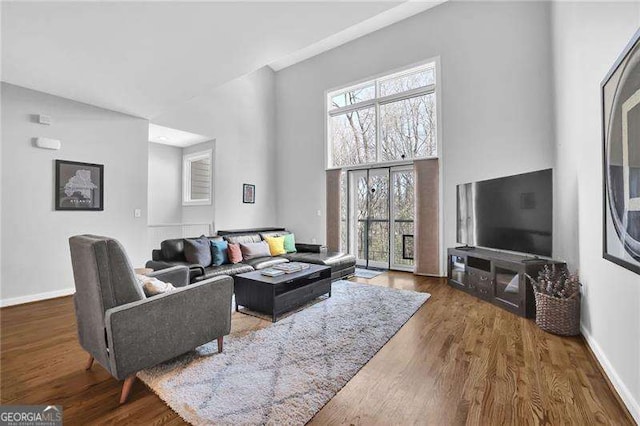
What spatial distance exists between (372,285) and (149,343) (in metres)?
3.17

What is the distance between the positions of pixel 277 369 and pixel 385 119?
5.03 m

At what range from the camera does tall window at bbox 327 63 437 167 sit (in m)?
5.21

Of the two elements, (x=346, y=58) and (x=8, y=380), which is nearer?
(x=8, y=380)

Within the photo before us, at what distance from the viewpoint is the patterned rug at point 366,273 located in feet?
16.2

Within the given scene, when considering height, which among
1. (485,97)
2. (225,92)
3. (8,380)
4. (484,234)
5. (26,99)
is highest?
(225,92)

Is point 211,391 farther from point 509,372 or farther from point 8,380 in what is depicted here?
point 509,372

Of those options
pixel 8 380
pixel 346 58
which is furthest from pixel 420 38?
pixel 8 380

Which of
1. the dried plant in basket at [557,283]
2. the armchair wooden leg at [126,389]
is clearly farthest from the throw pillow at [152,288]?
the dried plant in basket at [557,283]

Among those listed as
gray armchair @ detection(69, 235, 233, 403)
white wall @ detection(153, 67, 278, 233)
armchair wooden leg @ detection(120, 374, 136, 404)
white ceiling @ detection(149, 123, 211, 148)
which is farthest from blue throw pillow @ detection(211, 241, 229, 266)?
white ceiling @ detection(149, 123, 211, 148)

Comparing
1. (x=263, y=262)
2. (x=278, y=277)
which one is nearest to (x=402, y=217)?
(x=263, y=262)

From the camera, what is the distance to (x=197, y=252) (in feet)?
12.6

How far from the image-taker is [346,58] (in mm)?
6098

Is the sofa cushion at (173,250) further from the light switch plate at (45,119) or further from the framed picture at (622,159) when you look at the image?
the framed picture at (622,159)

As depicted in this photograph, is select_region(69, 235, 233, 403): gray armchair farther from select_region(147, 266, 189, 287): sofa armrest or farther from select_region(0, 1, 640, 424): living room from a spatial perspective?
select_region(147, 266, 189, 287): sofa armrest
